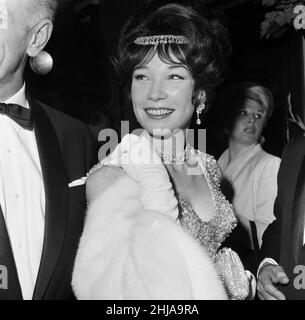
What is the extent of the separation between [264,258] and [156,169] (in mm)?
600

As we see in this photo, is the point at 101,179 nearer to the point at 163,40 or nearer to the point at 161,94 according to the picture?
the point at 161,94

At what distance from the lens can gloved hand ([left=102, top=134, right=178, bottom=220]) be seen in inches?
52.5

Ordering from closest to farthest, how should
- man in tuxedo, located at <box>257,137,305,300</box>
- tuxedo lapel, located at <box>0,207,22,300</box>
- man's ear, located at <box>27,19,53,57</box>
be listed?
tuxedo lapel, located at <box>0,207,22,300</box>, man's ear, located at <box>27,19,53,57</box>, man in tuxedo, located at <box>257,137,305,300</box>

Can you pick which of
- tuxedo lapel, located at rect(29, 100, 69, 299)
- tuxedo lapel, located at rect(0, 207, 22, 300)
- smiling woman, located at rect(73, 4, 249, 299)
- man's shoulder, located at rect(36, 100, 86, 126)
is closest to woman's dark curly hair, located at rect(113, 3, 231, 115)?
smiling woman, located at rect(73, 4, 249, 299)

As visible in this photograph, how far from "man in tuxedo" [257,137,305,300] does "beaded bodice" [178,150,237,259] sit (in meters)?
0.19

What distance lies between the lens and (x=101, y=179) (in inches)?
55.5

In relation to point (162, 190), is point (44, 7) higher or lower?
higher

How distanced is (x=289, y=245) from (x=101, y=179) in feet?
2.11

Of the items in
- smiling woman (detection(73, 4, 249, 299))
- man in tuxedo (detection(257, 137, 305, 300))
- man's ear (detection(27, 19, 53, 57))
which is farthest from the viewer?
man in tuxedo (detection(257, 137, 305, 300))

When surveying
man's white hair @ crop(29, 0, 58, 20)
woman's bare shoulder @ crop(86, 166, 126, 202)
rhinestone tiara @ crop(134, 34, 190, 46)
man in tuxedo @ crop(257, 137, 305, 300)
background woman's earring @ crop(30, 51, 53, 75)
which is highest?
man's white hair @ crop(29, 0, 58, 20)

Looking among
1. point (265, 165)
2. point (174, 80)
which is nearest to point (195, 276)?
point (174, 80)

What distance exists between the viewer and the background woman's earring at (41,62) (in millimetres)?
1522

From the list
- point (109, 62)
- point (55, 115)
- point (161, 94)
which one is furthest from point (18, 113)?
point (109, 62)

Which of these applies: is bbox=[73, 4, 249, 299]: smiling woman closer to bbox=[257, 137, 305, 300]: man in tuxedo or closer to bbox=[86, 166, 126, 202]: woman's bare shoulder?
bbox=[86, 166, 126, 202]: woman's bare shoulder
